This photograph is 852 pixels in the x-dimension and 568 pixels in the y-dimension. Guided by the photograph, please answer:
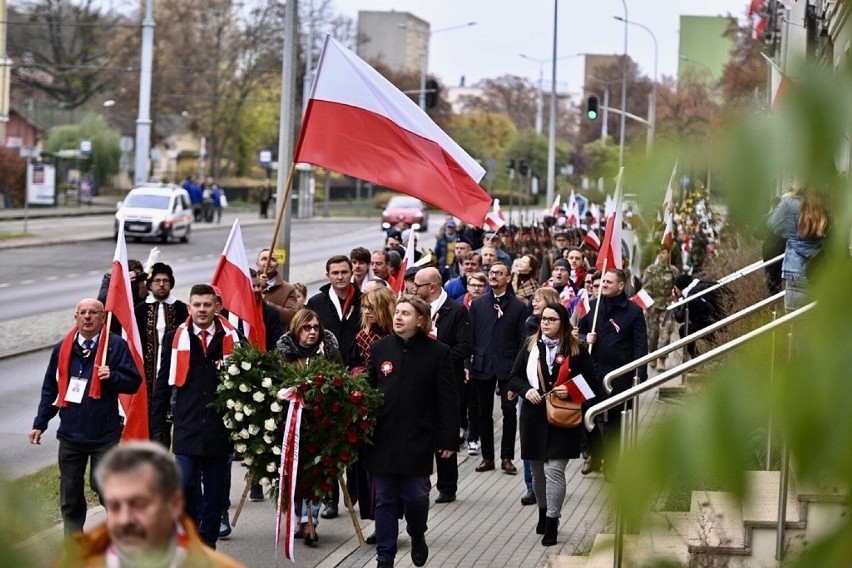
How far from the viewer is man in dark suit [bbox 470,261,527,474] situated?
12805 mm

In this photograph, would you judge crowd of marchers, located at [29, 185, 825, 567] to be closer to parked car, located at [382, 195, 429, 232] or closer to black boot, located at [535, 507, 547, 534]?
black boot, located at [535, 507, 547, 534]

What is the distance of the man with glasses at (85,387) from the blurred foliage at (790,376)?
7.73 meters

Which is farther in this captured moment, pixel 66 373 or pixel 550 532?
pixel 550 532

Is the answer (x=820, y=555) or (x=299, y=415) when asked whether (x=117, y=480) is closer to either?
(x=820, y=555)

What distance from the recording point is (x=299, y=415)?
31.4 feet

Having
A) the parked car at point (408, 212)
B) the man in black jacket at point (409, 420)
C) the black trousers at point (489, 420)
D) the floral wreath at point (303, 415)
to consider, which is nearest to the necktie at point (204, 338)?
the floral wreath at point (303, 415)

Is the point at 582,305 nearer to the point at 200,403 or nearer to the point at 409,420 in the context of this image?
the point at 409,420

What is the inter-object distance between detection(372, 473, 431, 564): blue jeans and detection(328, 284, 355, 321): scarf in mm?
2596

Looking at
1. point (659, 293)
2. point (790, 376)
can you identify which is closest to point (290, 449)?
point (790, 376)

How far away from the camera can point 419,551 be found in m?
9.30

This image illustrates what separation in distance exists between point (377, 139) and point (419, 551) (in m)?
2.77

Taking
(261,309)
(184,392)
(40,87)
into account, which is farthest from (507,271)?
(40,87)

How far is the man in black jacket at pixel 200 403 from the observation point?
30.9 ft

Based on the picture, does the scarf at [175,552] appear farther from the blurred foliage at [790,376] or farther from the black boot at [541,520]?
the black boot at [541,520]
